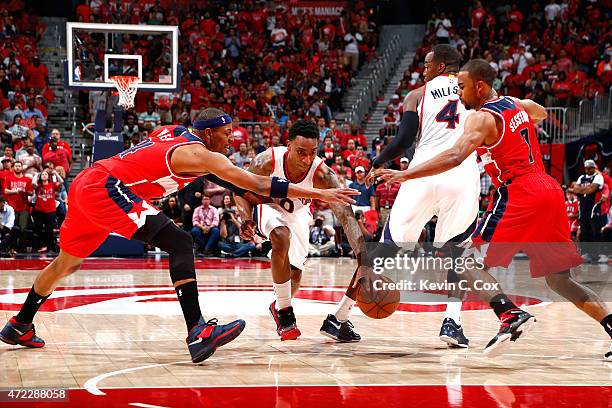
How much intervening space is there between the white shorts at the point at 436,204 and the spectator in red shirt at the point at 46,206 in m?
9.50

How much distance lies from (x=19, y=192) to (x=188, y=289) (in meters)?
9.99

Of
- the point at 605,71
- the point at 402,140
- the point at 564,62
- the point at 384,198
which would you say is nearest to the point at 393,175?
the point at 402,140

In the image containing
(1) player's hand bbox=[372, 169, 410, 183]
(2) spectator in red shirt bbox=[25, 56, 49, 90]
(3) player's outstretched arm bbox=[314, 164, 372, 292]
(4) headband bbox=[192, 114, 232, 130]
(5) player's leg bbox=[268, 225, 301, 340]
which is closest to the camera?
(1) player's hand bbox=[372, 169, 410, 183]

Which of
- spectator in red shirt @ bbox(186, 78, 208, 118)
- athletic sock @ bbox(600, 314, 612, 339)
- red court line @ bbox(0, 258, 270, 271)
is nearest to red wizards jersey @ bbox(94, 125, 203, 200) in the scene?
athletic sock @ bbox(600, 314, 612, 339)

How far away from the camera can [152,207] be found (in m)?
5.32

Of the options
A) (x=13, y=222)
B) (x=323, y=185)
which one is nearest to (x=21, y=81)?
(x=13, y=222)

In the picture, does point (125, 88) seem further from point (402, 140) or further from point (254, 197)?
point (402, 140)

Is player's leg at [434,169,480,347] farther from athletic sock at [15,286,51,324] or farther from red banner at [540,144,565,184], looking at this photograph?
red banner at [540,144,565,184]

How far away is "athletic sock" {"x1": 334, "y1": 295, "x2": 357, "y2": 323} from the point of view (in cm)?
612

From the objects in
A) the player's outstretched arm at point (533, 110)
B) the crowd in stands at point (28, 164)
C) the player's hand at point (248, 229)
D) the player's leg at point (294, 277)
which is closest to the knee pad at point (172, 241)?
the player's hand at point (248, 229)

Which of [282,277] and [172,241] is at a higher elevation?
[172,241]

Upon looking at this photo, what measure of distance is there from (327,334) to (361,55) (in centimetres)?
1836

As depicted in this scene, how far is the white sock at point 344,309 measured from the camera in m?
6.12

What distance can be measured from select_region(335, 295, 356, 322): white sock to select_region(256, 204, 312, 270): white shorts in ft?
1.89
